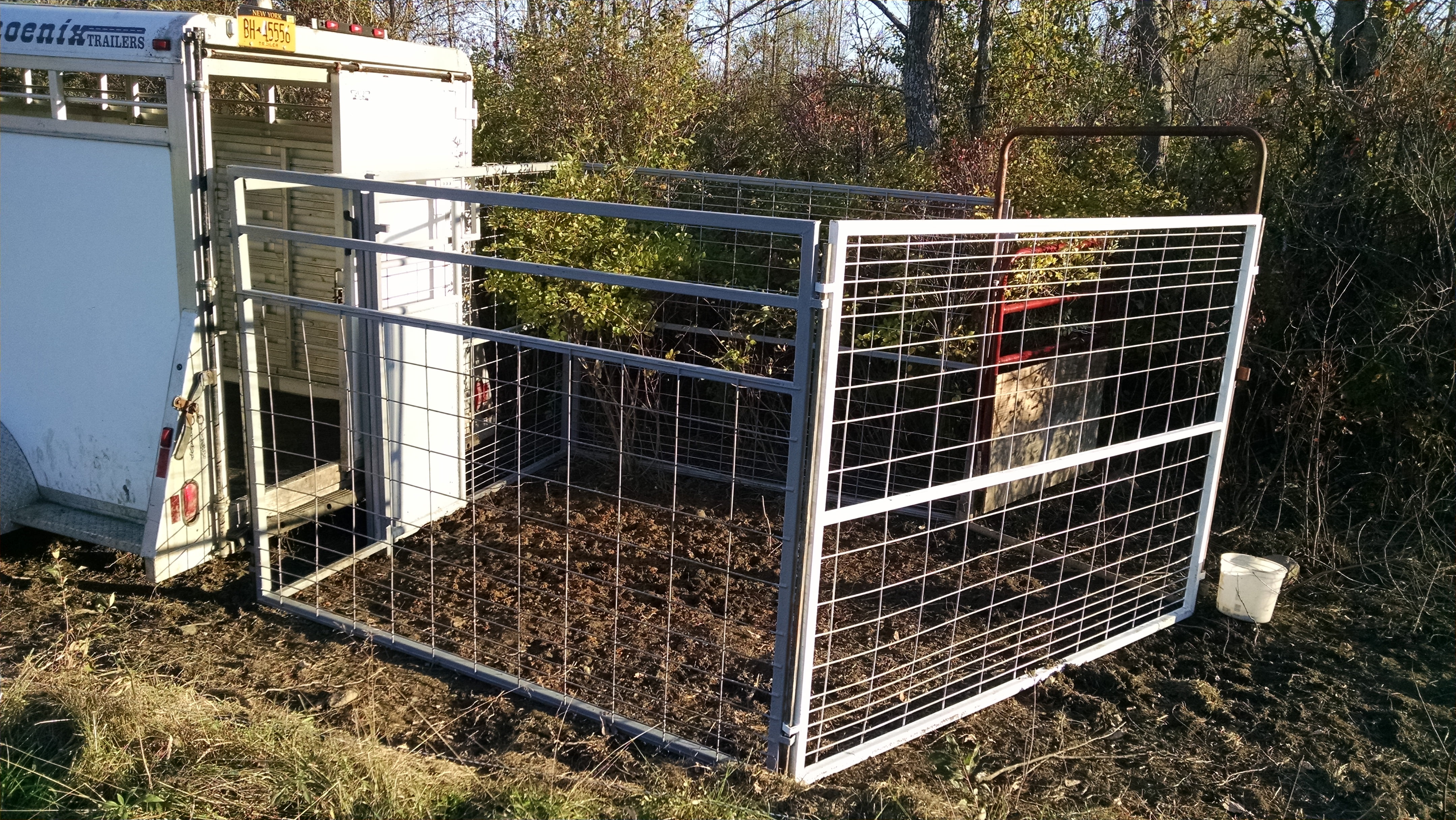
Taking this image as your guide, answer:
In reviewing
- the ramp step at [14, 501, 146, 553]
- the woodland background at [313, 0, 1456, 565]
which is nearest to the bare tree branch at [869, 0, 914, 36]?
the woodland background at [313, 0, 1456, 565]

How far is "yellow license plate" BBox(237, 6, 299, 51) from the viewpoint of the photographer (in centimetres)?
470

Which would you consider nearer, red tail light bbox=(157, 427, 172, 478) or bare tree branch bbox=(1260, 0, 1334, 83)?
red tail light bbox=(157, 427, 172, 478)

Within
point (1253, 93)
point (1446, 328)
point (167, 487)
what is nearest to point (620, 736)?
point (167, 487)

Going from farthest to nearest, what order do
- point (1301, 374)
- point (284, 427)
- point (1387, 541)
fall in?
point (284, 427)
point (1301, 374)
point (1387, 541)

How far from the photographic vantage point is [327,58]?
16.9ft

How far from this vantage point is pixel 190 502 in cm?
498

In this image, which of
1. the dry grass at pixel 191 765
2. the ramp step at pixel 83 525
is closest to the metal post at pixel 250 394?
the ramp step at pixel 83 525

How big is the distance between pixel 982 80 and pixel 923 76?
2.97ft

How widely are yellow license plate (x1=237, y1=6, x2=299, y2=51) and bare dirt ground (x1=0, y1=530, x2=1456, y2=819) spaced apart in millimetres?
2562

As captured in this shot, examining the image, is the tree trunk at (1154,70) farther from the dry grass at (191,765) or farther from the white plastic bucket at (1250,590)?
the dry grass at (191,765)

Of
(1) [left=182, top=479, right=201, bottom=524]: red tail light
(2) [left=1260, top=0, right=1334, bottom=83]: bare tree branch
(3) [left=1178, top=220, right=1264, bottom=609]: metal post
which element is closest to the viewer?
(3) [left=1178, top=220, right=1264, bottom=609]: metal post

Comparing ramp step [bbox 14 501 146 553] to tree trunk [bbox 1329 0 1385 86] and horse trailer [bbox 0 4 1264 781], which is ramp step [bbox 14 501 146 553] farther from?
tree trunk [bbox 1329 0 1385 86]

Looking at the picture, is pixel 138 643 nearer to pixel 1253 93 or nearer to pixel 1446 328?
pixel 1446 328

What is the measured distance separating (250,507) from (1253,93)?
419 inches
